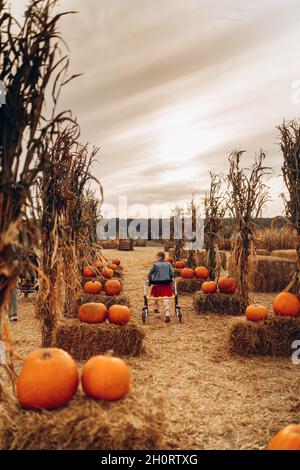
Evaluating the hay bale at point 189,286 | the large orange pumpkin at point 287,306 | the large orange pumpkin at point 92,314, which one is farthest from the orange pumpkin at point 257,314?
the hay bale at point 189,286

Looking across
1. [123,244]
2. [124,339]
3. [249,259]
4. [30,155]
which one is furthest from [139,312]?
[123,244]

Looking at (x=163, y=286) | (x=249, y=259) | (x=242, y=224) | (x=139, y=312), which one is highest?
(x=242, y=224)

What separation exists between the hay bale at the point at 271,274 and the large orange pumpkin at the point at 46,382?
10.4m

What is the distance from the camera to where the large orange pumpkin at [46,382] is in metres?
2.73

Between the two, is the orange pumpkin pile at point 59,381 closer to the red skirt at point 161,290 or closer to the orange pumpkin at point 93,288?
the orange pumpkin at point 93,288

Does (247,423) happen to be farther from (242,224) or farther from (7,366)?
(242,224)

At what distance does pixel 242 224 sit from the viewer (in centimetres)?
837

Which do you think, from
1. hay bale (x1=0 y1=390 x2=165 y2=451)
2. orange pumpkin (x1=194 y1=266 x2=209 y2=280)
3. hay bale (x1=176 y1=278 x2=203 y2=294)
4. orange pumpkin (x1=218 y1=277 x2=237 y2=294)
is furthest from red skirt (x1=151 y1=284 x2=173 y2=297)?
hay bale (x1=0 y1=390 x2=165 y2=451)

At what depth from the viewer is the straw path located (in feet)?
11.3

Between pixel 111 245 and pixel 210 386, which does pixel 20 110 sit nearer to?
pixel 210 386

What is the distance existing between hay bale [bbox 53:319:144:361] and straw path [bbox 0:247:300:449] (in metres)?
0.23

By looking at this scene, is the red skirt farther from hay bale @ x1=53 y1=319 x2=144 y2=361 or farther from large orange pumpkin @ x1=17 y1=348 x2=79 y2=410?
large orange pumpkin @ x1=17 y1=348 x2=79 y2=410
